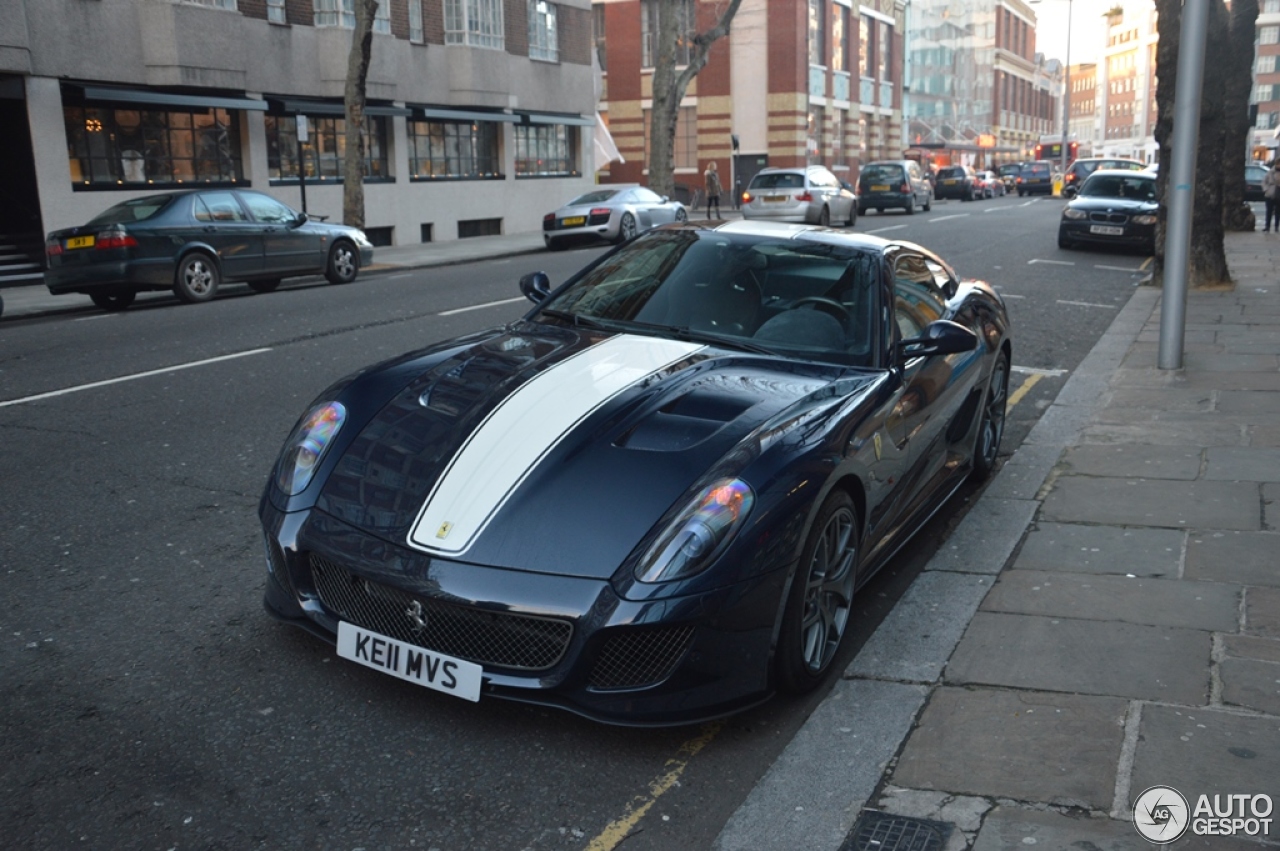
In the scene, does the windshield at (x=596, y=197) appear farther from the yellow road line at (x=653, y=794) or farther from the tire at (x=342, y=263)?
the yellow road line at (x=653, y=794)

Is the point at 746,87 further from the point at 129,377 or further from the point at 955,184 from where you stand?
the point at 129,377

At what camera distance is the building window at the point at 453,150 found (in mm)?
29609

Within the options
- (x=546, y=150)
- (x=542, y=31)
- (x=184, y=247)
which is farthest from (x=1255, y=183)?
(x=184, y=247)

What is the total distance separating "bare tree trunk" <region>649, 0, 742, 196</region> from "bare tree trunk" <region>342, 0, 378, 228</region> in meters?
10.6

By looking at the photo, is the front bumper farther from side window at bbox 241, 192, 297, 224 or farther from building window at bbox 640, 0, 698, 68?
building window at bbox 640, 0, 698, 68

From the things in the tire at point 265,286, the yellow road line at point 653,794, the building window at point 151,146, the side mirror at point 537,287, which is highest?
the building window at point 151,146

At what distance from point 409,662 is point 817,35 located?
53626 millimetres

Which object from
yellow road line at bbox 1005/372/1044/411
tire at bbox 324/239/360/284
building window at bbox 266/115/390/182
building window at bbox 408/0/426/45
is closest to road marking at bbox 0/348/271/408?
yellow road line at bbox 1005/372/1044/411

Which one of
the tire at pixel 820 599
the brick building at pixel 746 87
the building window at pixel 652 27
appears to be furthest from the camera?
the building window at pixel 652 27

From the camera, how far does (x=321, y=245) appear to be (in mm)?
17297

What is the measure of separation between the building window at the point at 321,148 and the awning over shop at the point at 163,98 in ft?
3.89

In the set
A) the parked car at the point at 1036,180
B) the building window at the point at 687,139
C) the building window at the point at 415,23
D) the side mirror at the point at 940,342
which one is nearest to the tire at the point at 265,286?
the side mirror at the point at 940,342

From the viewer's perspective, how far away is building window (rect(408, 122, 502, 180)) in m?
29.6

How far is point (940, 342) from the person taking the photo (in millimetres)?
4578
